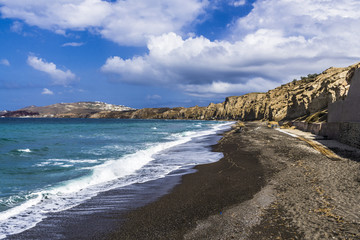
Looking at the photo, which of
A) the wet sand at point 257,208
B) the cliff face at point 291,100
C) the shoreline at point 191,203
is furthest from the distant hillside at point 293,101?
the shoreline at point 191,203

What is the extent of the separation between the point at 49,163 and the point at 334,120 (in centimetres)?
2805

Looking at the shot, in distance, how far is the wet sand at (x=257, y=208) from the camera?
16.9ft

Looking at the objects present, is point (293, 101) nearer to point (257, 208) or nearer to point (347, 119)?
point (347, 119)

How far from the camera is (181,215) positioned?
636 centimetres

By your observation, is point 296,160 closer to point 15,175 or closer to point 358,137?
point 358,137

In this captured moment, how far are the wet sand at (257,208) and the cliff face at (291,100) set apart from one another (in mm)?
27942

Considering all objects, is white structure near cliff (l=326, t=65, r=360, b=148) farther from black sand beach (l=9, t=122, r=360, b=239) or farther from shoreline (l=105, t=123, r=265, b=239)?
shoreline (l=105, t=123, r=265, b=239)

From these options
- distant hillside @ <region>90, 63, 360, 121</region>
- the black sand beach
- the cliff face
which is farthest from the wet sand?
the cliff face

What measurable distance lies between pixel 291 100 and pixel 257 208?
196 feet

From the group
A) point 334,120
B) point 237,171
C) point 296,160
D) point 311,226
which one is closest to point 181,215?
point 311,226

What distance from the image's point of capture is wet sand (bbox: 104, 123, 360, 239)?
5.15 metres

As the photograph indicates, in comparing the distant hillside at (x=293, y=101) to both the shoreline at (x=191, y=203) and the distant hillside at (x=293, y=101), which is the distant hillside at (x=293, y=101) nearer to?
the distant hillside at (x=293, y=101)

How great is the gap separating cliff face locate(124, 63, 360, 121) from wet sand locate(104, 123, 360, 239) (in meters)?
27.9

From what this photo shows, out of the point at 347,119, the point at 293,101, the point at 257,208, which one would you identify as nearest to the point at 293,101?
the point at 293,101
